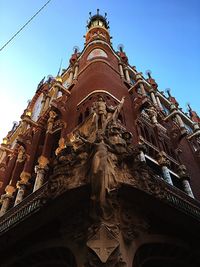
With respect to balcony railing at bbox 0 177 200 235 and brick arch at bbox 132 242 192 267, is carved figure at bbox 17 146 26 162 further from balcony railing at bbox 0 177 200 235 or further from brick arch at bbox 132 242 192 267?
brick arch at bbox 132 242 192 267

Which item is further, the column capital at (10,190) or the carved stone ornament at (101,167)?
the column capital at (10,190)

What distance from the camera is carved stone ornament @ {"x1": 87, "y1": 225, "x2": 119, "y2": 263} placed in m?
6.31

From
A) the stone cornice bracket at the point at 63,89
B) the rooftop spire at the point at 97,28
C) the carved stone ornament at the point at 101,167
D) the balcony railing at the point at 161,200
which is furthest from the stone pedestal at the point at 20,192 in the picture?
the rooftop spire at the point at 97,28

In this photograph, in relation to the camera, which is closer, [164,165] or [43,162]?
[43,162]

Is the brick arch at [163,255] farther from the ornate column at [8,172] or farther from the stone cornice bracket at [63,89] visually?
A: the stone cornice bracket at [63,89]

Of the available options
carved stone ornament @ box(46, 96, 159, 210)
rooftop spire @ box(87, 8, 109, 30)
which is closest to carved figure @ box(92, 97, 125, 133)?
carved stone ornament @ box(46, 96, 159, 210)

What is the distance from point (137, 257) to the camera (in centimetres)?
750

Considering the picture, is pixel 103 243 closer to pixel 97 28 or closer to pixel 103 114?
pixel 103 114

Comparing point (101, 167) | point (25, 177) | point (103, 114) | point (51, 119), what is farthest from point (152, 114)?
point (101, 167)

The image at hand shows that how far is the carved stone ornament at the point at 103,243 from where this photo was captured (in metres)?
6.31

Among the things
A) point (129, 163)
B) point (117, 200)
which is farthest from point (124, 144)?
point (117, 200)

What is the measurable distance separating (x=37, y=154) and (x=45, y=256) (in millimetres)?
8532

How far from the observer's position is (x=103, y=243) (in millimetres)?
6488

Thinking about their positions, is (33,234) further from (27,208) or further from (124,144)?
(124,144)
